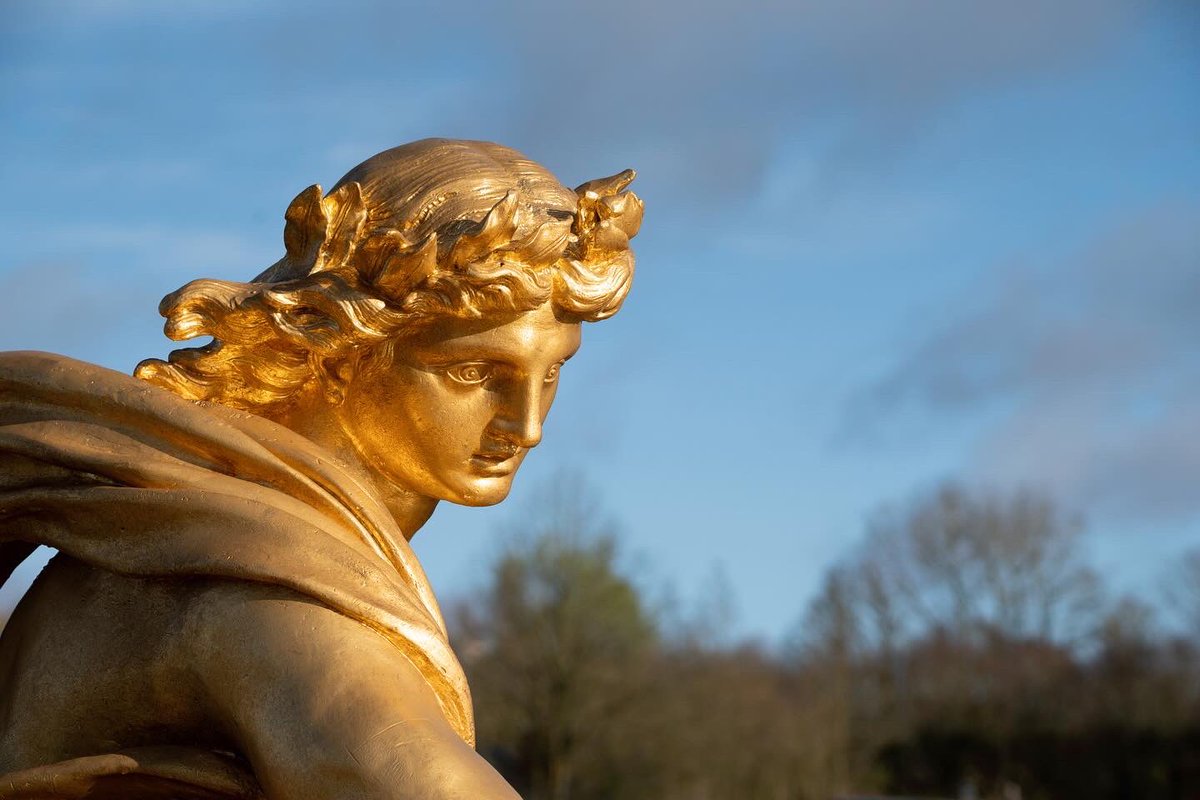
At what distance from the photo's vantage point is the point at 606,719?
104 feet

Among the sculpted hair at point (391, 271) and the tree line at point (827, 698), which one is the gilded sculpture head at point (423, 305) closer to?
the sculpted hair at point (391, 271)

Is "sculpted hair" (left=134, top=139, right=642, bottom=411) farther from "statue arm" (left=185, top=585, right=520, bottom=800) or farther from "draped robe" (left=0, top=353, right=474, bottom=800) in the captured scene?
"statue arm" (left=185, top=585, right=520, bottom=800)

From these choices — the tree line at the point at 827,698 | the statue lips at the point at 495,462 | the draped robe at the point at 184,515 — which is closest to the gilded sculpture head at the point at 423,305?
the statue lips at the point at 495,462

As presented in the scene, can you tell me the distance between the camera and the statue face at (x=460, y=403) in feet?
9.13

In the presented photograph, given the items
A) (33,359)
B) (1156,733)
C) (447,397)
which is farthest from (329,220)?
(1156,733)

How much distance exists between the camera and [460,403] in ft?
9.29

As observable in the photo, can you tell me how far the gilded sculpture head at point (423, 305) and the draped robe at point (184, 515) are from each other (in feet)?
0.34

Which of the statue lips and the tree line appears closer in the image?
the statue lips

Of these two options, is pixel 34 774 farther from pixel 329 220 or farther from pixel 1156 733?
pixel 1156 733

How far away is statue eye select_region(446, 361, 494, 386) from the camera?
2.81m

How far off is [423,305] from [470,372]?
172mm

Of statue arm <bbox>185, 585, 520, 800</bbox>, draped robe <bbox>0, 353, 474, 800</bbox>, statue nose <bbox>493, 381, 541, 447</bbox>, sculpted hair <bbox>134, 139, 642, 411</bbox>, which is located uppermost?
sculpted hair <bbox>134, 139, 642, 411</bbox>

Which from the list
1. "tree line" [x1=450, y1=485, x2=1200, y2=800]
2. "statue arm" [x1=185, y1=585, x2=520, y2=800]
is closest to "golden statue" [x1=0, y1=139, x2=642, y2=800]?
"statue arm" [x1=185, y1=585, x2=520, y2=800]

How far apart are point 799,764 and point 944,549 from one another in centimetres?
902
